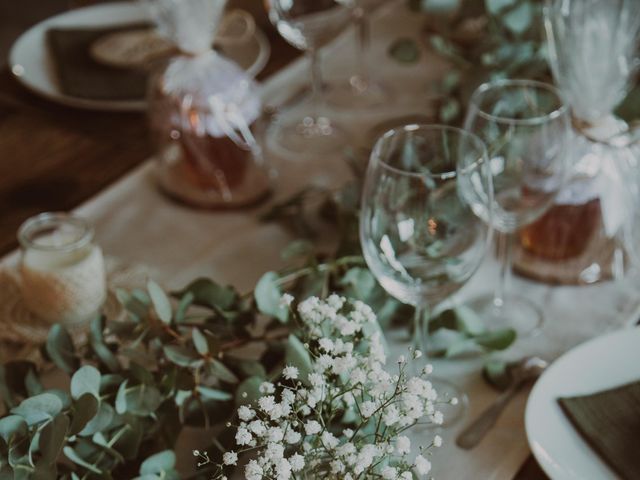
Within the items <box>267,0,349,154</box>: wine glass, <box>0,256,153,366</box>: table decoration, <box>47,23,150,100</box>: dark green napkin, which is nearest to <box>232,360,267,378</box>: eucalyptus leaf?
<box>0,256,153,366</box>: table decoration

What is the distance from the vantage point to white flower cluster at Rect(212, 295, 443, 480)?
2.01ft

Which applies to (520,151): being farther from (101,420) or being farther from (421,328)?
(101,420)

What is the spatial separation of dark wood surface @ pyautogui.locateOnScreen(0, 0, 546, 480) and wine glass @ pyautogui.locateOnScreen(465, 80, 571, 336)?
51cm

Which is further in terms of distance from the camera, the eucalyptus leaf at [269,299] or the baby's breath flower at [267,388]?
the eucalyptus leaf at [269,299]

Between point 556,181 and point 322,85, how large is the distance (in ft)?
1.89

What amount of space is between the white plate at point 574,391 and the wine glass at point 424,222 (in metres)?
0.09

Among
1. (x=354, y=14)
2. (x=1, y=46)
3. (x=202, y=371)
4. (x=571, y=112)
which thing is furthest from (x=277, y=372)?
(x=1, y=46)

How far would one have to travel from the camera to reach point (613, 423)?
30.9 inches

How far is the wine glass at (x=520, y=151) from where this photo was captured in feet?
2.92

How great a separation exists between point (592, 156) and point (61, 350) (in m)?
0.58

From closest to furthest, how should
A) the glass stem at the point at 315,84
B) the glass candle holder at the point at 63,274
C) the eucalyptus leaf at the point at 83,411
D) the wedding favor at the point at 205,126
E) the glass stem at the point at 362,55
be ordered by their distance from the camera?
the eucalyptus leaf at the point at 83,411 → the glass candle holder at the point at 63,274 → the wedding favor at the point at 205,126 → the glass stem at the point at 315,84 → the glass stem at the point at 362,55

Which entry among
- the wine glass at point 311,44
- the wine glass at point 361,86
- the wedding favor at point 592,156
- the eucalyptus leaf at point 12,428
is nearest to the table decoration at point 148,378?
the eucalyptus leaf at point 12,428

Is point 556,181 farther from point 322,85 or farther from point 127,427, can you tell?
point 322,85

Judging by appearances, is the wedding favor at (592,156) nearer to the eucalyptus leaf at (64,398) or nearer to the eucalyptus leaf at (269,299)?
the eucalyptus leaf at (269,299)
